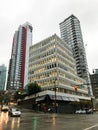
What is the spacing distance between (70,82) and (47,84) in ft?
47.3

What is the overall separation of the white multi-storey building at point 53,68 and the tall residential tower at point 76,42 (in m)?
48.1

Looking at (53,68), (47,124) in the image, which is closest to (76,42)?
(53,68)

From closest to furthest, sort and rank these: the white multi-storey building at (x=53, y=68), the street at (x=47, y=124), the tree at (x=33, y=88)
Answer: the street at (x=47, y=124)
the tree at (x=33, y=88)
the white multi-storey building at (x=53, y=68)

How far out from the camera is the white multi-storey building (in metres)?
71.4

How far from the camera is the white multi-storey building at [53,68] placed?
7144cm

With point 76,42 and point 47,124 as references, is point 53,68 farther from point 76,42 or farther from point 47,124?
point 76,42

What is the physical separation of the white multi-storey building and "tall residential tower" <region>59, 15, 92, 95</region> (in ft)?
158

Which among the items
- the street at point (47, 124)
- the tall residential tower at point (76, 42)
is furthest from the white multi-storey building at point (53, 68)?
the tall residential tower at point (76, 42)

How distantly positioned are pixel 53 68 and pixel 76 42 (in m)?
87.6

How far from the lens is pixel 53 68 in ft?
240

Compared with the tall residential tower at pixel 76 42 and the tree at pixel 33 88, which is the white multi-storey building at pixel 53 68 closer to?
the tree at pixel 33 88

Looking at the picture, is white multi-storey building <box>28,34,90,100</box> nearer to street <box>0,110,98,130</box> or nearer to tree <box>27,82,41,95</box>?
tree <box>27,82,41,95</box>

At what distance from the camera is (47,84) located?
2842 inches

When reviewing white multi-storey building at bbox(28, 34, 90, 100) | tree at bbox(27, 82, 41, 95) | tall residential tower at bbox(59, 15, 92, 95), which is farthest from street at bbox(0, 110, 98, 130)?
tall residential tower at bbox(59, 15, 92, 95)
